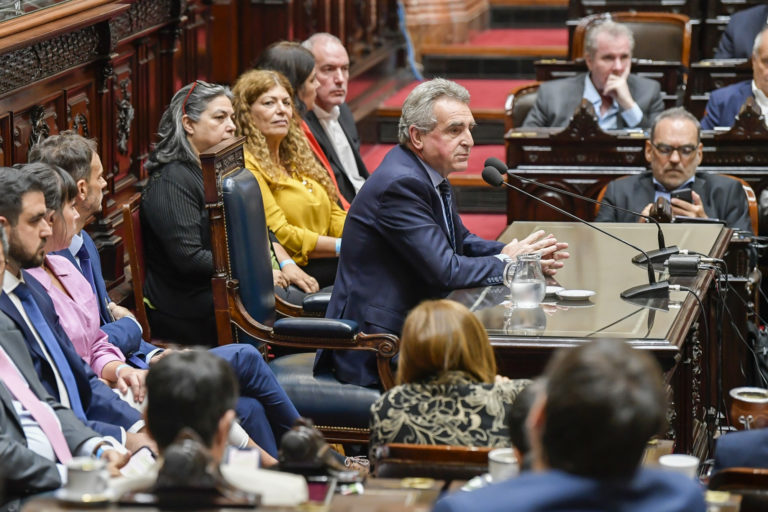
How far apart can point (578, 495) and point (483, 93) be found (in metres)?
7.32

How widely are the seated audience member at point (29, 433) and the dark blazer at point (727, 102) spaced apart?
4.17 metres

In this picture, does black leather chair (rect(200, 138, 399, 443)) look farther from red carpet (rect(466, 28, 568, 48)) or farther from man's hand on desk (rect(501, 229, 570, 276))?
red carpet (rect(466, 28, 568, 48))

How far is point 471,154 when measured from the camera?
306 inches

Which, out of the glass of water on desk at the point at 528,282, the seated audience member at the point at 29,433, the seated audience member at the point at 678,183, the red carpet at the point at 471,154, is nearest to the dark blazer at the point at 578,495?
the seated audience member at the point at 29,433

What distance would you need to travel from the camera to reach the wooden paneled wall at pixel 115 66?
4156 millimetres

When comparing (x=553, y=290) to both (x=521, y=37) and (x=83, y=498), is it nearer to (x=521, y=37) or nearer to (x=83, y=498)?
(x=83, y=498)

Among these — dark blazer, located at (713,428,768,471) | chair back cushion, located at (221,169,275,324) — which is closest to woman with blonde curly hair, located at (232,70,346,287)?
chair back cushion, located at (221,169,275,324)

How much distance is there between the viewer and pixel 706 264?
3.91 m

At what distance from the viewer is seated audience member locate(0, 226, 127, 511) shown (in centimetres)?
263

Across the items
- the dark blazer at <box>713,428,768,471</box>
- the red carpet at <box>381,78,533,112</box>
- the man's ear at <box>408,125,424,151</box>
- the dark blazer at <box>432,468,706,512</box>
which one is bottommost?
the red carpet at <box>381,78,533,112</box>

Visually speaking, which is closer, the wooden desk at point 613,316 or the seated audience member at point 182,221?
the wooden desk at point 613,316

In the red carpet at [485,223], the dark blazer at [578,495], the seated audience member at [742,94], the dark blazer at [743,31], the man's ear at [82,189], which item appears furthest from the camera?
the dark blazer at [743,31]

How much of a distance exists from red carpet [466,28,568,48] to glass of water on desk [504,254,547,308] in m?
6.29

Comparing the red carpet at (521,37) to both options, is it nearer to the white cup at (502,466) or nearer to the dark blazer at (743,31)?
the dark blazer at (743,31)
